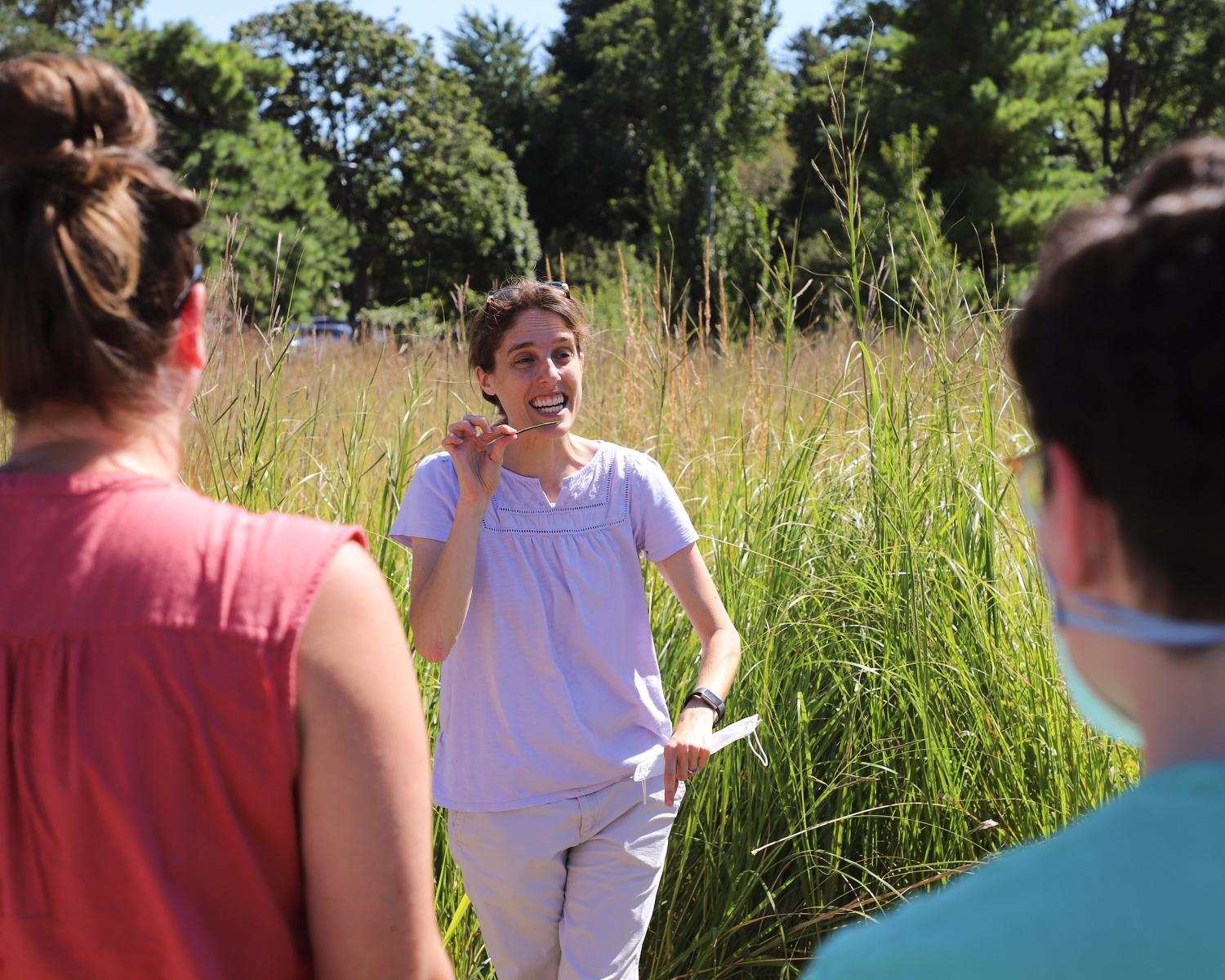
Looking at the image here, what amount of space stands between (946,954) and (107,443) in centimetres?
85

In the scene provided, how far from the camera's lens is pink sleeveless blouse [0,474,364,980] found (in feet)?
3.29

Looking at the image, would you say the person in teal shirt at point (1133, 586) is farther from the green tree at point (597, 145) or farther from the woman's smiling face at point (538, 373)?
the green tree at point (597, 145)

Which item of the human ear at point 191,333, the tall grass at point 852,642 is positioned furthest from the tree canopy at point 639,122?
the human ear at point 191,333

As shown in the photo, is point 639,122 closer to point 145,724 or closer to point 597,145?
point 597,145

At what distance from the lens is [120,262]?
105cm

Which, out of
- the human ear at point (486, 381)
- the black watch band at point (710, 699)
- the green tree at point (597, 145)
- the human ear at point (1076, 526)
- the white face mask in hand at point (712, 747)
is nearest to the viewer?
the human ear at point (1076, 526)

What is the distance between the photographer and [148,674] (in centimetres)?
100

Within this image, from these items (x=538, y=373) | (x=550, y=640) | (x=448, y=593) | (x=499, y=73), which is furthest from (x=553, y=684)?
(x=499, y=73)

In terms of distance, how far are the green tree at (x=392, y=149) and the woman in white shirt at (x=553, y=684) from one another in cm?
2305

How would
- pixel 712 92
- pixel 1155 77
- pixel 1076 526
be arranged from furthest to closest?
pixel 1155 77
pixel 712 92
pixel 1076 526

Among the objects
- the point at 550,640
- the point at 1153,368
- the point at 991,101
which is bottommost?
the point at 550,640

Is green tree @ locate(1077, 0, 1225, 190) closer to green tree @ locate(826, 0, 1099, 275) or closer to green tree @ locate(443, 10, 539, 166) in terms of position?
green tree @ locate(826, 0, 1099, 275)

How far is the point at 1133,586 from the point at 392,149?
3366 centimetres

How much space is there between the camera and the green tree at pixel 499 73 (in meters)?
39.4
